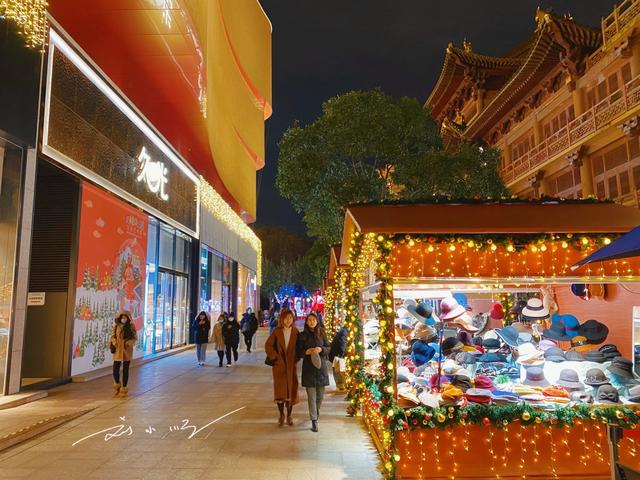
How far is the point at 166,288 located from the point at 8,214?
926 centimetres

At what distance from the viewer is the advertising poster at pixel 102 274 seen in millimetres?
11586

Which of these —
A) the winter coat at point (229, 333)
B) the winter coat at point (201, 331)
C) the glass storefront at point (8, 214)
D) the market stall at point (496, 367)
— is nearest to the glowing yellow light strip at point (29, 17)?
the glass storefront at point (8, 214)

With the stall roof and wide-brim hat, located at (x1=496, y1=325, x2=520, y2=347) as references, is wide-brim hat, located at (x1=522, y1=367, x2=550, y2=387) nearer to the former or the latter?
wide-brim hat, located at (x1=496, y1=325, x2=520, y2=347)

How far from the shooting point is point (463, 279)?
5551 millimetres

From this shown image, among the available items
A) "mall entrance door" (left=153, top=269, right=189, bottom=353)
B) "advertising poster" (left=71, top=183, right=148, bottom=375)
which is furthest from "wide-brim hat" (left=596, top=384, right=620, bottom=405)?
"mall entrance door" (left=153, top=269, right=189, bottom=353)

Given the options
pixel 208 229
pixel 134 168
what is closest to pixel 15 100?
pixel 134 168

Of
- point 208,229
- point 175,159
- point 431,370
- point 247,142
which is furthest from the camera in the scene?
point 247,142

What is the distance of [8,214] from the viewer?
364 inches

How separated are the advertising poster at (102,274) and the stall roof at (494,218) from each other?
28.0ft

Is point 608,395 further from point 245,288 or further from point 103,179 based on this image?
point 245,288

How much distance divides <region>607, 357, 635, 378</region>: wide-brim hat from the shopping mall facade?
9783 mm

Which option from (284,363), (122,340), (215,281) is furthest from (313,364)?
(215,281)

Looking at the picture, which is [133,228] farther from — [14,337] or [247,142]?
[247,142]

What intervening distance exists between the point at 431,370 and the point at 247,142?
2654cm
